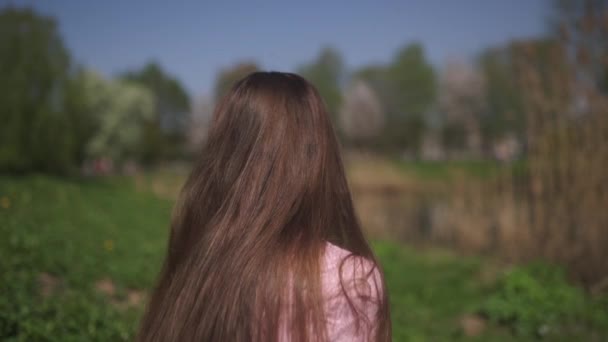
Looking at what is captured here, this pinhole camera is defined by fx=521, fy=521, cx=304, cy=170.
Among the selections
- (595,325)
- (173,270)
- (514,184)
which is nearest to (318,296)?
(173,270)

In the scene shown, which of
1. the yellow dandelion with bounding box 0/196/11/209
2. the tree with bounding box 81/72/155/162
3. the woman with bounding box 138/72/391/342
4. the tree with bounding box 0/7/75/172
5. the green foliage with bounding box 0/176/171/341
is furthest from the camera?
the tree with bounding box 81/72/155/162

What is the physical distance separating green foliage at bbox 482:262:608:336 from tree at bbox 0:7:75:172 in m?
10.7

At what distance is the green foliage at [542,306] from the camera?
482cm

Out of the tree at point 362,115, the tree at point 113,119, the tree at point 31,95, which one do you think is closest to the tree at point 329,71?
the tree at point 362,115

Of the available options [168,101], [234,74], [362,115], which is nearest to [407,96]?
[362,115]

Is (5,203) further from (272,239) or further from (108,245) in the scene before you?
(272,239)

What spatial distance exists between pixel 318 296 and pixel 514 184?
6714 millimetres

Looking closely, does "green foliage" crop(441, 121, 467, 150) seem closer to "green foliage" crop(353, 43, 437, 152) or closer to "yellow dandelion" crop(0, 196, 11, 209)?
"green foliage" crop(353, 43, 437, 152)

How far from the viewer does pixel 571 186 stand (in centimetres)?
607

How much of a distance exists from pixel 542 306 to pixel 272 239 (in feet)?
14.3

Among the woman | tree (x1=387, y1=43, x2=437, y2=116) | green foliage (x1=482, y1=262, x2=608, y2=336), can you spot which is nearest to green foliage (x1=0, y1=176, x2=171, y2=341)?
the woman

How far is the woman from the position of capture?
4.74 feet

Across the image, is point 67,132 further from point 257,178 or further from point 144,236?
point 257,178

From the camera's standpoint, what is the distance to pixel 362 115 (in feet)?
151
